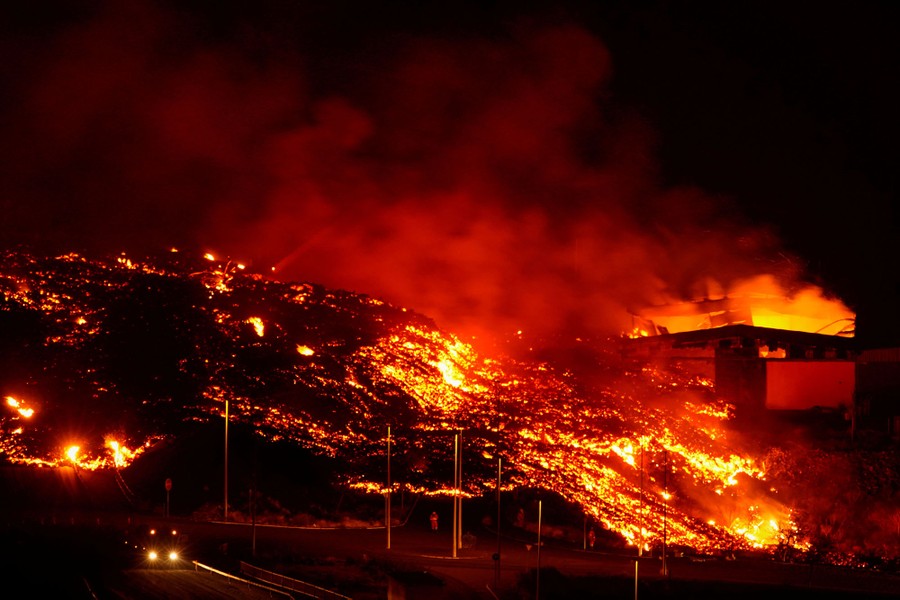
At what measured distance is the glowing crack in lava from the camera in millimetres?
28141

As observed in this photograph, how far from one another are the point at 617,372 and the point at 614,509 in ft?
39.3

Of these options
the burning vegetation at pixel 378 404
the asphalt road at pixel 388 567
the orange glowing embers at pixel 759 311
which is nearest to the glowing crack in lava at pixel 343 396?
the burning vegetation at pixel 378 404

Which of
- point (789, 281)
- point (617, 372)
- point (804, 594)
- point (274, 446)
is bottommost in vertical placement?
point (804, 594)

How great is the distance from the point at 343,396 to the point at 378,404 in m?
1.16

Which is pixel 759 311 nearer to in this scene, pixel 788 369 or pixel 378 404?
pixel 788 369

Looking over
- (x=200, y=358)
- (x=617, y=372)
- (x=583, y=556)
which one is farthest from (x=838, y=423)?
(x=200, y=358)

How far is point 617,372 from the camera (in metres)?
37.9

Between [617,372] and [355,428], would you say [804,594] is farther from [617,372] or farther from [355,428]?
[617,372]

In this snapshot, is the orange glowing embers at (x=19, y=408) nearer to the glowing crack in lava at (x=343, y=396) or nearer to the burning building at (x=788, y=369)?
the glowing crack in lava at (x=343, y=396)

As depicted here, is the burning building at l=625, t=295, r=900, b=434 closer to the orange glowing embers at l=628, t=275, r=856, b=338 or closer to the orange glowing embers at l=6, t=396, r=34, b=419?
the orange glowing embers at l=628, t=275, r=856, b=338

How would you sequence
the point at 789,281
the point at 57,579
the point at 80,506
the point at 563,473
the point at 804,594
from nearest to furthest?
the point at 57,579 → the point at 804,594 → the point at 80,506 → the point at 563,473 → the point at 789,281

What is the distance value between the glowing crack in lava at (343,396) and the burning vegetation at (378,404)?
0.07 metres

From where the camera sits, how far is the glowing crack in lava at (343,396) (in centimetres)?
2814

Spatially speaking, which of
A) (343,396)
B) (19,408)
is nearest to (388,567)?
(343,396)
